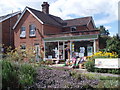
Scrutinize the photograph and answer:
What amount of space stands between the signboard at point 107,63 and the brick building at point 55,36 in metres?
6.29

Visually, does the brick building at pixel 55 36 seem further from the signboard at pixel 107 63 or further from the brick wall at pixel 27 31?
the signboard at pixel 107 63

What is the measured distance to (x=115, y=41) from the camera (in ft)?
54.5

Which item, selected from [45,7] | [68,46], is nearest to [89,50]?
[68,46]

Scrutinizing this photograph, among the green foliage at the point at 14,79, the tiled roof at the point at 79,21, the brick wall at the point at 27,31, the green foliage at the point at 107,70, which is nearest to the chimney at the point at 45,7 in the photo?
the brick wall at the point at 27,31

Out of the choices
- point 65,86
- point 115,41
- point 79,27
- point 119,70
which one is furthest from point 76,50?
point 65,86

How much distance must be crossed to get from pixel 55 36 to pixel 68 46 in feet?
8.18

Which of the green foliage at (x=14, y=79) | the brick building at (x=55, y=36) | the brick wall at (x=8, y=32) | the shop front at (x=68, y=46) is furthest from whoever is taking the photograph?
the brick wall at (x=8, y=32)

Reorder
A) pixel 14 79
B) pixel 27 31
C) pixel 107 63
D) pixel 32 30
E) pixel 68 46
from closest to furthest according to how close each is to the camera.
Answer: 1. pixel 14 79
2. pixel 107 63
3. pixel 68 46
4. pixel 32 30
5. pixel 27 31

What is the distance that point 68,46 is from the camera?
2017 centimetres

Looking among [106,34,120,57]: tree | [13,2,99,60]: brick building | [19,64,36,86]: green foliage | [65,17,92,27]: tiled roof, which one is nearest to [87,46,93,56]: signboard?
[13,2,99,60]: brick building

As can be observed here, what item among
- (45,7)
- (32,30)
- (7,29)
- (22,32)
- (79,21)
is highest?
(45,7)

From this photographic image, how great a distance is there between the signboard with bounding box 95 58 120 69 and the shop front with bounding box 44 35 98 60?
6365 mm

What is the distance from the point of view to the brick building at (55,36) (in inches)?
755

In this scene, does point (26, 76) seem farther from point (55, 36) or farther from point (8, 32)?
point (8, 32)
